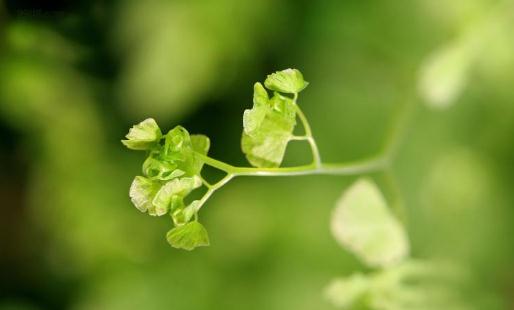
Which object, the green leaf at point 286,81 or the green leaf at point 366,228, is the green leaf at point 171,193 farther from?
the green leaf at point 366,228

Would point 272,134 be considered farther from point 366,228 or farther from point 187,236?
point 366,228

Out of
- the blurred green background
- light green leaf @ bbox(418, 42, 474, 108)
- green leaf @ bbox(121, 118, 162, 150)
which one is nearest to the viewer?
green leaf @ bbox(121, 118, 162, 150)

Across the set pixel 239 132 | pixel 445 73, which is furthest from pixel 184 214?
Result: pixel 239 132

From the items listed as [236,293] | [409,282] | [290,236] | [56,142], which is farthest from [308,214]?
[56,142]

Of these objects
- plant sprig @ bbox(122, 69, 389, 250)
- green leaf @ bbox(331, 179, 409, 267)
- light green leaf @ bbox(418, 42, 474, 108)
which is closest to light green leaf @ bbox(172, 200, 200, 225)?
plant sprig @ bbox(122, 69, 389, 250)

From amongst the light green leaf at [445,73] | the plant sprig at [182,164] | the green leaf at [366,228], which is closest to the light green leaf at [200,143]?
the plant sprig at [182,164]

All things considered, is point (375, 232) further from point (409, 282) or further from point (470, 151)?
point (470, 151)

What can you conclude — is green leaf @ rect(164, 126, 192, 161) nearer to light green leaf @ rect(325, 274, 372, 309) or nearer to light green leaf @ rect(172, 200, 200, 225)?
light green leaf @ rect(172, 200, 200, 225)
